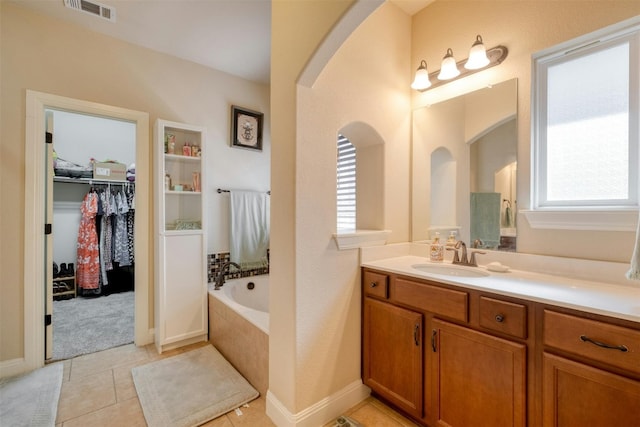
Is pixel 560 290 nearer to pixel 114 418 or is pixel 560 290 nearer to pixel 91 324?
pixel 114 418

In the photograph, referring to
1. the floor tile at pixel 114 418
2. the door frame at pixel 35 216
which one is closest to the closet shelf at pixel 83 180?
the door frame at pixel 35 216

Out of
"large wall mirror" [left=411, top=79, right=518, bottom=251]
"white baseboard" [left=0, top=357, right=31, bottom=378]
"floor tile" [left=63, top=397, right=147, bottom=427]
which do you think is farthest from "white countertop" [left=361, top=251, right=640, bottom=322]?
"white baseboard" [left=0, top=357, right=31, bottom=378]

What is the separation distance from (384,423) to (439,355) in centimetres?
59

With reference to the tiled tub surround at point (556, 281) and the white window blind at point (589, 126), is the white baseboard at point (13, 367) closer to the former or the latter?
the tiled tub surround at point (556, 281)

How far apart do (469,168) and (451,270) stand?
754 millimetres

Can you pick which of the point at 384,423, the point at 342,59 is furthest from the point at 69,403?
the point at 342,59

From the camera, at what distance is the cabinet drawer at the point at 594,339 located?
0.94 metres

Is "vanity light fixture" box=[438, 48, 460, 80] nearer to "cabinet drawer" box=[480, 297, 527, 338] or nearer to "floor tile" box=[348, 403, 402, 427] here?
"cabinet drawer" box=[480, 297, 527, 338]

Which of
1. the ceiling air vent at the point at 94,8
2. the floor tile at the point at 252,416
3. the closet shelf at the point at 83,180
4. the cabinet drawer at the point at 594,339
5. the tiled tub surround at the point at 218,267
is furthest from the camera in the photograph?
the closet shelf at the point at 83,180

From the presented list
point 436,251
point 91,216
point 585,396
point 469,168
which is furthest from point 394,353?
point 91,216

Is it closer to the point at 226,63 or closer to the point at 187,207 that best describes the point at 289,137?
the point at 187,207

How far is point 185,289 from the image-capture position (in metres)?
2.59

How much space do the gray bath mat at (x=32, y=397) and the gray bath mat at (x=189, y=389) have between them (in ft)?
1.49

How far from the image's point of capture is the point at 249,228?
3.18 metres
